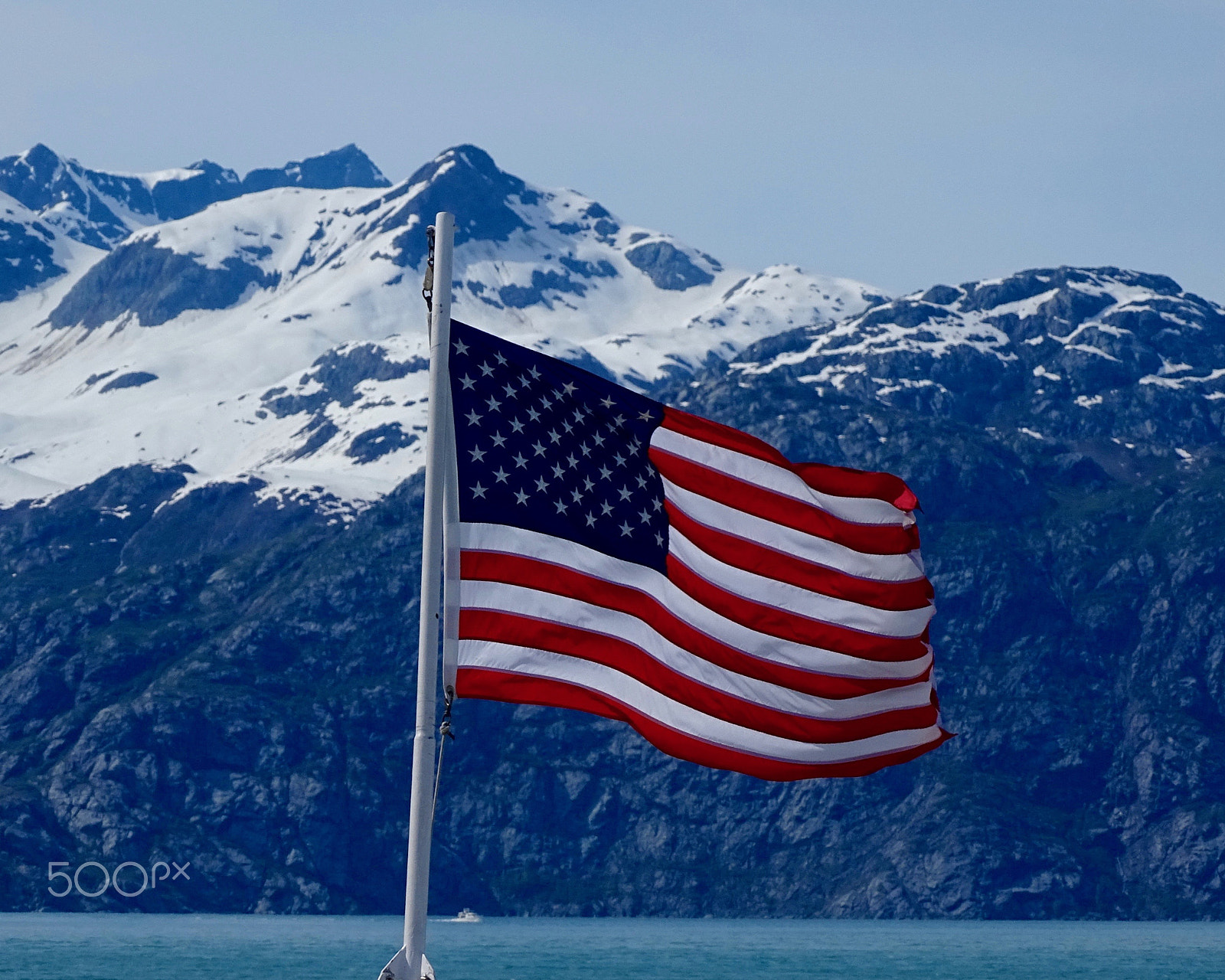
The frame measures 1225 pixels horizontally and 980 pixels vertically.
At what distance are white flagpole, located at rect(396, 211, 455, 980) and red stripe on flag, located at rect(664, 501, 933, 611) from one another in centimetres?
578

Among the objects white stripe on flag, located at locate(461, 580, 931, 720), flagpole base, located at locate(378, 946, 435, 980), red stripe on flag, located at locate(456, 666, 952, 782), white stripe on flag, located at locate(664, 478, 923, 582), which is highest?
white stripe on flag, located at locate(664, 478, 923, 582)

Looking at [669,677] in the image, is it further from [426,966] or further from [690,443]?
[426,966]

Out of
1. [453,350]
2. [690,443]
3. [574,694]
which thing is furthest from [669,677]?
[453,350]

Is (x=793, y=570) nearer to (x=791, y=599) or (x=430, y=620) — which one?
(x=791, y=599)

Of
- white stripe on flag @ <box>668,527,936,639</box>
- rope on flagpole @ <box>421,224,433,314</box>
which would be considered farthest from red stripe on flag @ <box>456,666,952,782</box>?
rope on flagpole @ <box>421,224,433,314</box>

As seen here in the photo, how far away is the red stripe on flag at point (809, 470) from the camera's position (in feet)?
101

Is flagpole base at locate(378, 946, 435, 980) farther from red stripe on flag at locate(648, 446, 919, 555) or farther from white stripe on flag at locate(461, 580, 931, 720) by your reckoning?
red stripe on flag at locate(648, 446, 919, 555)

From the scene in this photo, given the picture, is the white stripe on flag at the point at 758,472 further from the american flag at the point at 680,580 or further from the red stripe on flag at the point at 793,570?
the red stripe on flag at the point at 793,570

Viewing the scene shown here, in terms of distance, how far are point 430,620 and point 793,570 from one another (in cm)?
777

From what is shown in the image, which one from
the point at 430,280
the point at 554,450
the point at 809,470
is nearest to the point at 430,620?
the point at 430,280

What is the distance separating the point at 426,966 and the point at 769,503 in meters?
9.64

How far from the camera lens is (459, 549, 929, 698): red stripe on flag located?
92.5 ft

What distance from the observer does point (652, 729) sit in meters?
29.6

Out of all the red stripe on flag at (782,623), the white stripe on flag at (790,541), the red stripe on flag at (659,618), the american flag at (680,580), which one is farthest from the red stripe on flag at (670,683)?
the white stripe on flag at (790,541)
